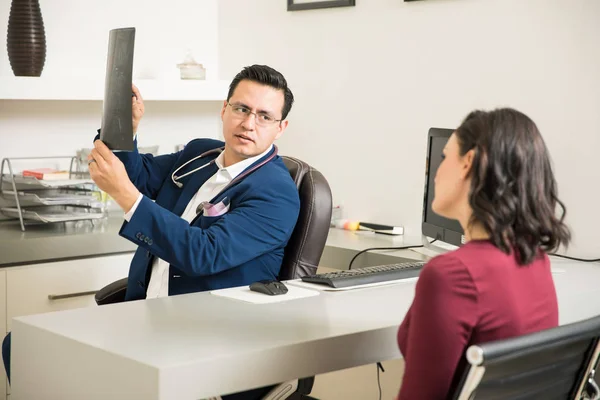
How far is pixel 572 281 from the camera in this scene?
2.42 meters

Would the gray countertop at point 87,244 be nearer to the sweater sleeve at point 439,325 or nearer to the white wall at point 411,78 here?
the white wall at point 411,78

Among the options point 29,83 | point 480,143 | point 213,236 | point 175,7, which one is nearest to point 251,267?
point 213,236

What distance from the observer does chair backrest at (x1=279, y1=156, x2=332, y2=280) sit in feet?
8.14

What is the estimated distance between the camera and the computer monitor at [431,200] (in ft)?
9.80

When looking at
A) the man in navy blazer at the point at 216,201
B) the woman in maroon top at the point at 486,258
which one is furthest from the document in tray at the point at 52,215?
the woman in maroon top at the point at 486,258

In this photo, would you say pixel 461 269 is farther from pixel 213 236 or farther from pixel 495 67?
pixel 495 67

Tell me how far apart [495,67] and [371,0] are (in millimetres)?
680

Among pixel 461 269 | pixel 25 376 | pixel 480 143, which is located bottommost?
pixel 25 376

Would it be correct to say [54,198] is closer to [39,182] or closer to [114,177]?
[39,182]

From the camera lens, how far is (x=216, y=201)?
245 centimetres

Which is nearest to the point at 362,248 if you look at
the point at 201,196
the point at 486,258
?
the point at 201,196

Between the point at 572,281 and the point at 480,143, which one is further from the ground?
the point at 480,143

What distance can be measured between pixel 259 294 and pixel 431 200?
45.8 inches

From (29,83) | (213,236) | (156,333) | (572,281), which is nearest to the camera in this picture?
(156,333)
